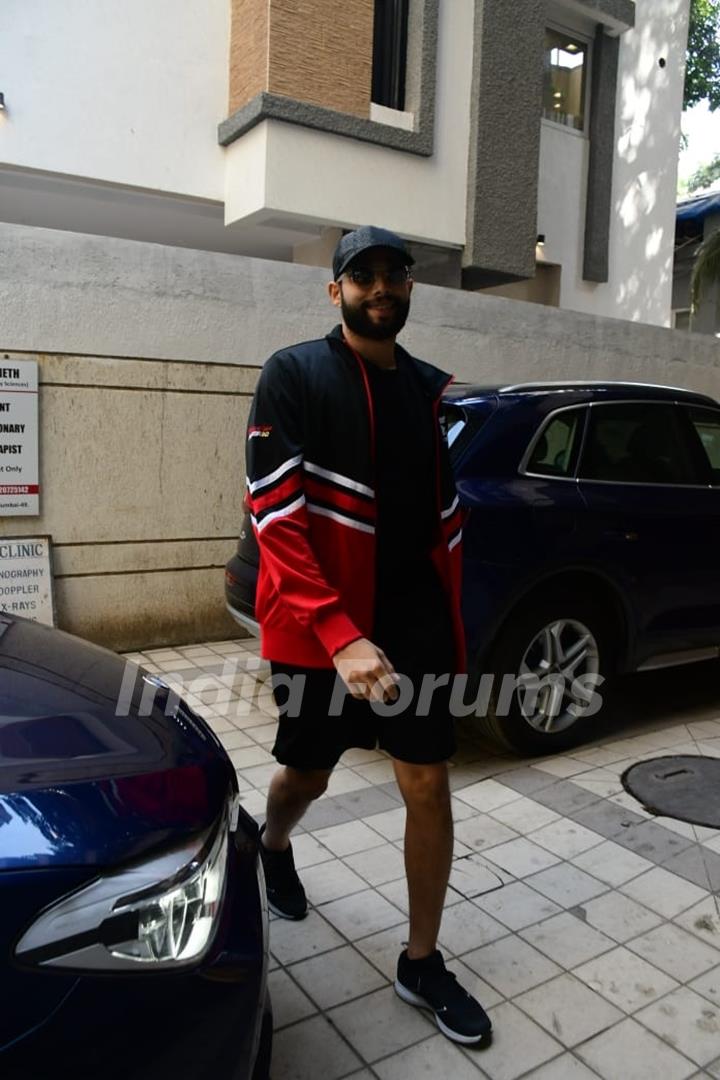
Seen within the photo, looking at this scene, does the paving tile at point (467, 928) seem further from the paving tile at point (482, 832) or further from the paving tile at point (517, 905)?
the paving tile at point (482, 832)

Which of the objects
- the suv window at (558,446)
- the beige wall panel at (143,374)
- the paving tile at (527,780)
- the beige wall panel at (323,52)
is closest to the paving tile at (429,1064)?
the paving tile at (527,780)

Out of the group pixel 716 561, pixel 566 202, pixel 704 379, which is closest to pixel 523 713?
pixel 716 561

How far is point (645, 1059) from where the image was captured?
2.26 m

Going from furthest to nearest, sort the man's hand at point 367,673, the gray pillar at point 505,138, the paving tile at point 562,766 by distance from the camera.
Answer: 1. the gray pillar at point 505,138
2. the paving tile at point 562,766
3. the man's hand at point 367,673

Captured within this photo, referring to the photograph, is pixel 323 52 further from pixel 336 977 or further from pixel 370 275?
pixel 336 977

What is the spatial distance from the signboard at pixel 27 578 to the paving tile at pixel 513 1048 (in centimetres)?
365

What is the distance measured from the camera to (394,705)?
2293 mm

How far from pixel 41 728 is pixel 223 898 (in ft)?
1.52

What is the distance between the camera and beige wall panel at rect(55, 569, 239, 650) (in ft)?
17.9

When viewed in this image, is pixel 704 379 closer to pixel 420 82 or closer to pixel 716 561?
pixel 420 82

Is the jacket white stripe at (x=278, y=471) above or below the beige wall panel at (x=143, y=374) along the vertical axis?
below

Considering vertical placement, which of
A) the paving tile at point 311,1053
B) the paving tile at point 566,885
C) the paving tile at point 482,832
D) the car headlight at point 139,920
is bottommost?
the paving tile at point 311,1053

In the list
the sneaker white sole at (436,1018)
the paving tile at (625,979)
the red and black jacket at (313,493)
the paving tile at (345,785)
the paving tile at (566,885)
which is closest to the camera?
the red and black jacket at (313,493)

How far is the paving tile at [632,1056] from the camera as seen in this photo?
2.21 m
